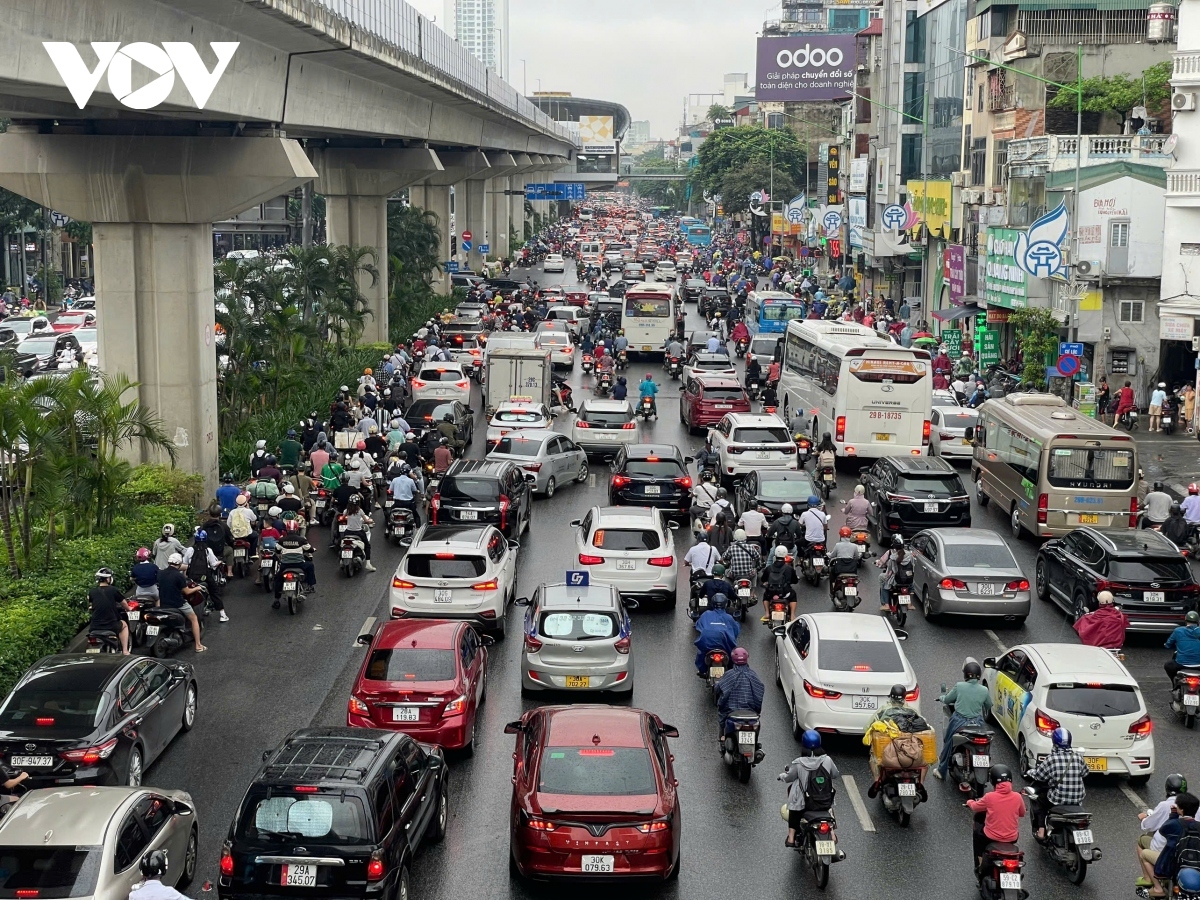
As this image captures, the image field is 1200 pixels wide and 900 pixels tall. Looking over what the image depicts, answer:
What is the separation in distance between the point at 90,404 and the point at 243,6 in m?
6.60

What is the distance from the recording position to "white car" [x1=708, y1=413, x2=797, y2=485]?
32.4 metres

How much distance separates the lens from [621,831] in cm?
1307

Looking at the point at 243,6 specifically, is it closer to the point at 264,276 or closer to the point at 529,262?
the point at 264,276

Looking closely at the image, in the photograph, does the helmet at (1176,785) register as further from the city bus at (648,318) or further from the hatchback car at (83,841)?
the city bus at (648,318)

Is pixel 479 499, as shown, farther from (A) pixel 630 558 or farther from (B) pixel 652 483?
(A) pixel 630 558

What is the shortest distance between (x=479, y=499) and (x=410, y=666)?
1046 cm

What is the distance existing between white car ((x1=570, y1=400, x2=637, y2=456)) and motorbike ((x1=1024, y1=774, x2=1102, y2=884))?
23606 mm

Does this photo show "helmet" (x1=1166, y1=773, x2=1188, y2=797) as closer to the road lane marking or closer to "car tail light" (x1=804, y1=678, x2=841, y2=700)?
the road lane marking

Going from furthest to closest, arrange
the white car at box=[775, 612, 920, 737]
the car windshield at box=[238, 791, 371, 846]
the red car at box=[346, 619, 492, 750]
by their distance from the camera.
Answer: the white car at box=[775, 612, 920, 737]
the red car at box=[346, 619, 492, 750]
the car windshield at box=[238, 791, 371, 846]

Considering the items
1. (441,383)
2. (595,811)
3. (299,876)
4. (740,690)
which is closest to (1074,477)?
(740,690)

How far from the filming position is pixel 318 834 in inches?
475

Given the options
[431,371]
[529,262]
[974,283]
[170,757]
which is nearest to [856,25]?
[529,262]

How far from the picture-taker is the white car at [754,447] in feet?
106

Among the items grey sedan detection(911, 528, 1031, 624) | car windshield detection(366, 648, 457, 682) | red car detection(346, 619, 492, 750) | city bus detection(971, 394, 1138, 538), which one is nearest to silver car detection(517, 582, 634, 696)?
red car detection(346, 619, 492, 750)
